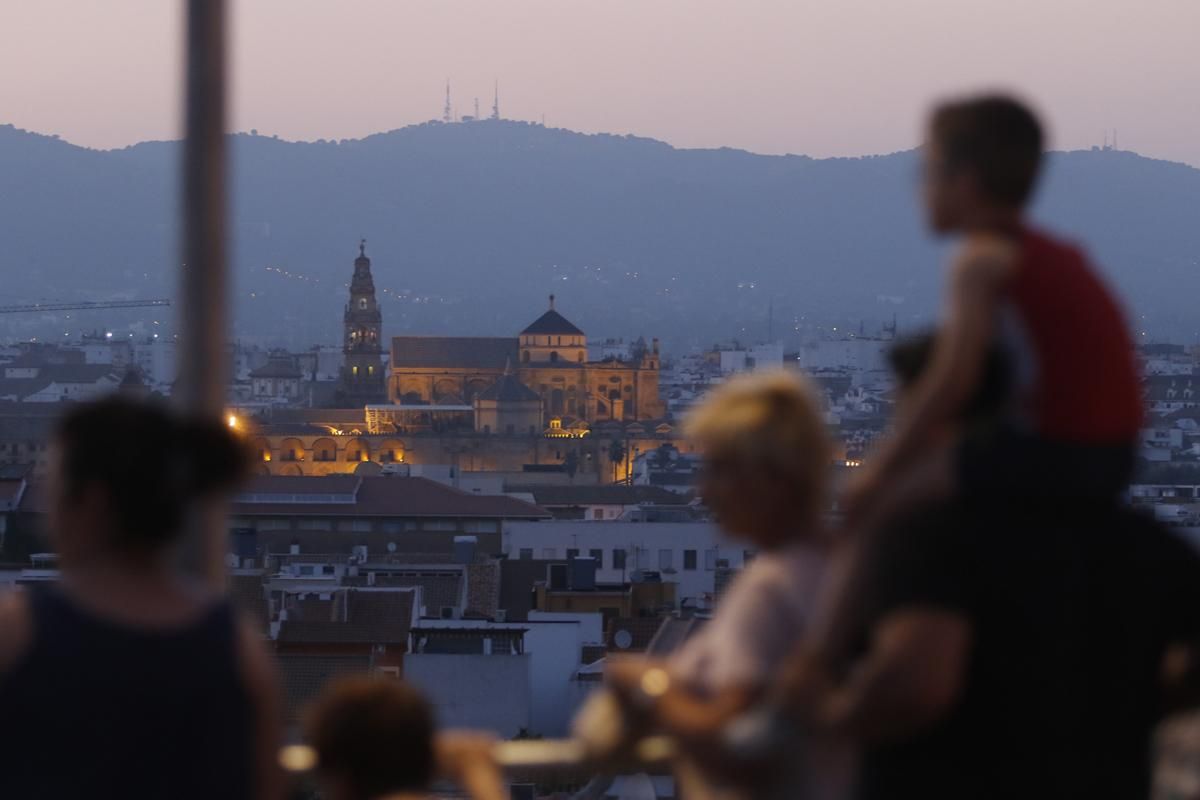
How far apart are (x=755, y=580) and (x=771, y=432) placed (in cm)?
14

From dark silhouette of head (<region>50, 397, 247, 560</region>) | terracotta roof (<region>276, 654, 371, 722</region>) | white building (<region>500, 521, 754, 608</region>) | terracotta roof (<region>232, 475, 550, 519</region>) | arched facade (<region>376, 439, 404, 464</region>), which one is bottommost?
arched facade (<region>376, 439, 404, 464</region>)

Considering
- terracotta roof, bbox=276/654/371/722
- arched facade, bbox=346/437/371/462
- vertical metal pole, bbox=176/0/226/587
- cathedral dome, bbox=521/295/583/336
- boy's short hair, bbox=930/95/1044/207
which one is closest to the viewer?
boy's short hair, bbox=930/95/1044/207

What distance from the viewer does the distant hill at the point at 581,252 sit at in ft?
438

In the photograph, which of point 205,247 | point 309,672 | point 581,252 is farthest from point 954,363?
point 581,252

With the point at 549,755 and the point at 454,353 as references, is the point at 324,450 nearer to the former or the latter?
the point at 454,353

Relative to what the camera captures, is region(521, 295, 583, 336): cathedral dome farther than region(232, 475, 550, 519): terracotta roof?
Yes

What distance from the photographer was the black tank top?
6.27 feet

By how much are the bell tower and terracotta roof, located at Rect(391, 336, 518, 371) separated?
1.28 metres

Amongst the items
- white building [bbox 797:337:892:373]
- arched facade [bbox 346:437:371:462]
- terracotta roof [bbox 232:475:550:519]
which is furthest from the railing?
white building [bbox 797:337:892:373]

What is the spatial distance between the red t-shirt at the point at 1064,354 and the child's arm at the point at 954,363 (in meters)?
0.03

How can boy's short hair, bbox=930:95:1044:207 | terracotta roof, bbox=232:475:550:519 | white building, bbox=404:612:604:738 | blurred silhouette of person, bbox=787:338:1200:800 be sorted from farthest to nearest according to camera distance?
terracotta roof, bbox=232:475:550:519, white building, bbox=404:612:604:738, boy's short hair, bbox=930:95:1044:207, blurred silhouette of person, bbox=787:338:1200:800

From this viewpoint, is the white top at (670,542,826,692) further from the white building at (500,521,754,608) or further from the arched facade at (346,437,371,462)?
the arched facade at (346,437,371,462)

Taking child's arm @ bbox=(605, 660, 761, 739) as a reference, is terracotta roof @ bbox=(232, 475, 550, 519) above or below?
below

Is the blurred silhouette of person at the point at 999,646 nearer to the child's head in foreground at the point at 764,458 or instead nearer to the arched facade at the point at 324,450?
the child's head in foreground at the point at 764,458
